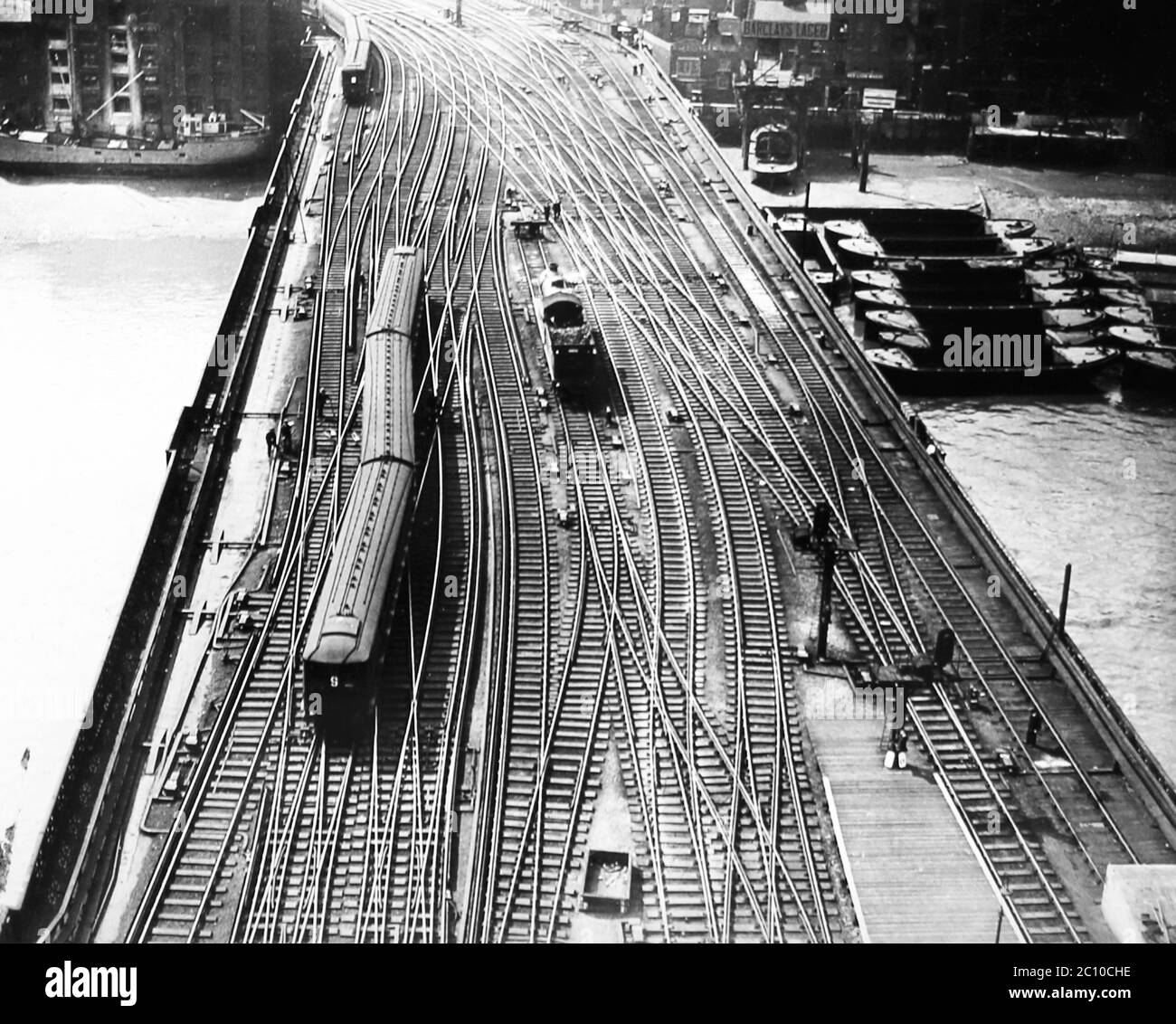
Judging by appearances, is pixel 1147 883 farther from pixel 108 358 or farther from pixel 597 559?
pixel 108 358

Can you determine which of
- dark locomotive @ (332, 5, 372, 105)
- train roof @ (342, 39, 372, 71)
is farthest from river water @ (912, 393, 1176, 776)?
train roof @ (342, 39, 372, 71)

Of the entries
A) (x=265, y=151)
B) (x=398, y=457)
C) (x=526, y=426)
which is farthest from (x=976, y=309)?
(x=265, y=151)

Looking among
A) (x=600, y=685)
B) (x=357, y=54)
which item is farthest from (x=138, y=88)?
(x=600, y=685)

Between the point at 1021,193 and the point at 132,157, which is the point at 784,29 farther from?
the point at 132,157

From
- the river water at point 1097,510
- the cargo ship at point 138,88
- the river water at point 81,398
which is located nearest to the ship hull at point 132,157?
the cargo ship at point 138,88

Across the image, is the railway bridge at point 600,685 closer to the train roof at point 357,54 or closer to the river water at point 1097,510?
the river water at point 1097,510

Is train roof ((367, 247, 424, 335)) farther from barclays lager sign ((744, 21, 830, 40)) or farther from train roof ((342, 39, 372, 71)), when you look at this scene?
barclays lager sign ((744, 21, 830, 40))
